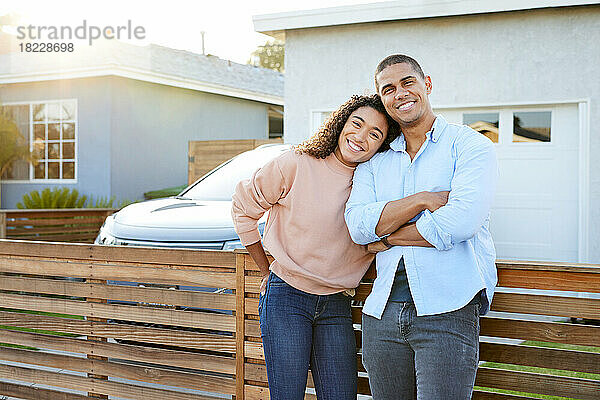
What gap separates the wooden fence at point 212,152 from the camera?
39.4ft

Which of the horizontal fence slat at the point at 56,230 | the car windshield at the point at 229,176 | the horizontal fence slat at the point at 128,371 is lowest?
the horizontal fence slat at the point at 128,371

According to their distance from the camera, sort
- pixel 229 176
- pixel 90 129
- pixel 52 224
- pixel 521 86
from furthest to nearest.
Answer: pixel 90 129, pixel 52 224, pixel 521 86, pixel 229 176

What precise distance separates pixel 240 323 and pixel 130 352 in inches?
32.0

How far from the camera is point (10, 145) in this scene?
14.4 m

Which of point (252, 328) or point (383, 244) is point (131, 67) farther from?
point (383, 244)

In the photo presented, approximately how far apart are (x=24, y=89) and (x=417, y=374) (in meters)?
13.9

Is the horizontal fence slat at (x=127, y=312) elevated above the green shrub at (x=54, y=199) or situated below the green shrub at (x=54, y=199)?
below

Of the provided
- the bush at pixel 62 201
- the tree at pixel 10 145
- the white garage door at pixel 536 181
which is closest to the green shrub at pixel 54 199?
the bush at pixel 62 201

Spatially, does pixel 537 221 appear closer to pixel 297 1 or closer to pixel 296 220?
pixel 296 220

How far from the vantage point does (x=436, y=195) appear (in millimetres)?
2822

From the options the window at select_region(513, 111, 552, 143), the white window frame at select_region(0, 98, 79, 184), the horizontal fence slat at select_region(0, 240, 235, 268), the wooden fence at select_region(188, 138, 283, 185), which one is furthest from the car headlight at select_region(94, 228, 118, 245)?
the white window frame at select_region(0, 98, 79, 184)

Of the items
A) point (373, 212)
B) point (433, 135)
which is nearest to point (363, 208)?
point (373, 212)

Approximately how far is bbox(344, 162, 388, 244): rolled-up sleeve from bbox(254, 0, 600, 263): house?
5.50m

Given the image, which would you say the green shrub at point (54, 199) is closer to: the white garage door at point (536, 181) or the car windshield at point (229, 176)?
the car windshield at point (229, 176)
